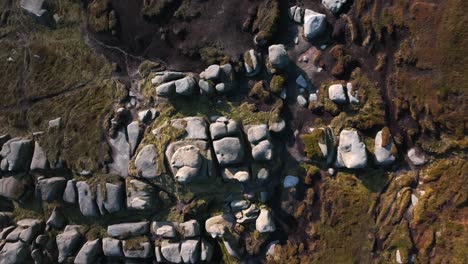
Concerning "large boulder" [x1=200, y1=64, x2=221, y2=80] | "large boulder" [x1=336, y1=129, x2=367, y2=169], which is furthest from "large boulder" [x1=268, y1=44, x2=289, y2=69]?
"large boulder" [x1=336, y1=129, x2=367, y2=169]

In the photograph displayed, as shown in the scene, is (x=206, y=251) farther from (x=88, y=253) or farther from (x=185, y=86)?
(x=185, y=86)

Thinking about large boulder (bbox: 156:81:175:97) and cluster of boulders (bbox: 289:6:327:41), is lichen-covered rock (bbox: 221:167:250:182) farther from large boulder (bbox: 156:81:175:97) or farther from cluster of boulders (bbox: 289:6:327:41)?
cluster of boulders (bbox: 289:6:327:41)

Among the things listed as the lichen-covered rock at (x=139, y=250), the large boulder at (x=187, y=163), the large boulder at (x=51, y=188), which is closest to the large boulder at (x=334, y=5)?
the large boulder at (x=187, y=163)

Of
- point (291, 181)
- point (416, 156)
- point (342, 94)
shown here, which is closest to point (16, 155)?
point (291, 181)

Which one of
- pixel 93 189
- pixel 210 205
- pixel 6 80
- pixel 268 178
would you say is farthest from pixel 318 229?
pixel 6 80

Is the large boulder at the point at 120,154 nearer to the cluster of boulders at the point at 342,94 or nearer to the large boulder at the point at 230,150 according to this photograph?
the large boulder at the point at 230,150

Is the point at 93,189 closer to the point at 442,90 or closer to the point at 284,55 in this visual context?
the point at 284,55
